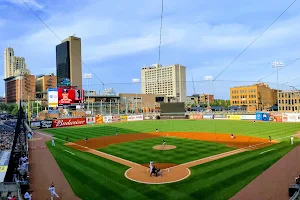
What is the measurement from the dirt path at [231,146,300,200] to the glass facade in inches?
6034

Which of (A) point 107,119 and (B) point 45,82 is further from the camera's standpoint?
(B) point 45,82

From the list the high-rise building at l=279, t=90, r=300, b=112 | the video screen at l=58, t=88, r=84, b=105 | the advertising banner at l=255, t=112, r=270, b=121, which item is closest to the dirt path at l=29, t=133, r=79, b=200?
the video screen at l=58, t=88, r=84, b=105

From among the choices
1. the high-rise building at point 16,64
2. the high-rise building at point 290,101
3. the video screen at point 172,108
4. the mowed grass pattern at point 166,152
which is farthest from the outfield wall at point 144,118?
the mowed grass pattern at point 166,152

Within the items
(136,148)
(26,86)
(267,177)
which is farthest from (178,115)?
(26,86)

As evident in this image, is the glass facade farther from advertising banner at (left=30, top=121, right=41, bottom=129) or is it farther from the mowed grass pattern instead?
the mowed grass pattern

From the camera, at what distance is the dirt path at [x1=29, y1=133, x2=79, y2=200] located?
1611 centimetres

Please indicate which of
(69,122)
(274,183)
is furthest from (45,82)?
(274,183)

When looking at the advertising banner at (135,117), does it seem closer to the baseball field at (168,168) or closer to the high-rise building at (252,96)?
the baseball field at (168,168)

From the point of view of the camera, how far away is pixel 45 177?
65.7ft

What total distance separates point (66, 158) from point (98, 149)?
5169mm

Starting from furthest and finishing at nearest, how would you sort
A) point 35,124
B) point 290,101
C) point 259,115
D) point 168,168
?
point 290,101 → point 259,115 → point 35,124 → point 168,168

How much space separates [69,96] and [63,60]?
11986 centimetres

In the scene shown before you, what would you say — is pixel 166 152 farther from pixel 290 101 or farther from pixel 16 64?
pixel 290 101

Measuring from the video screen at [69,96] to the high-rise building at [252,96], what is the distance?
7839cm
